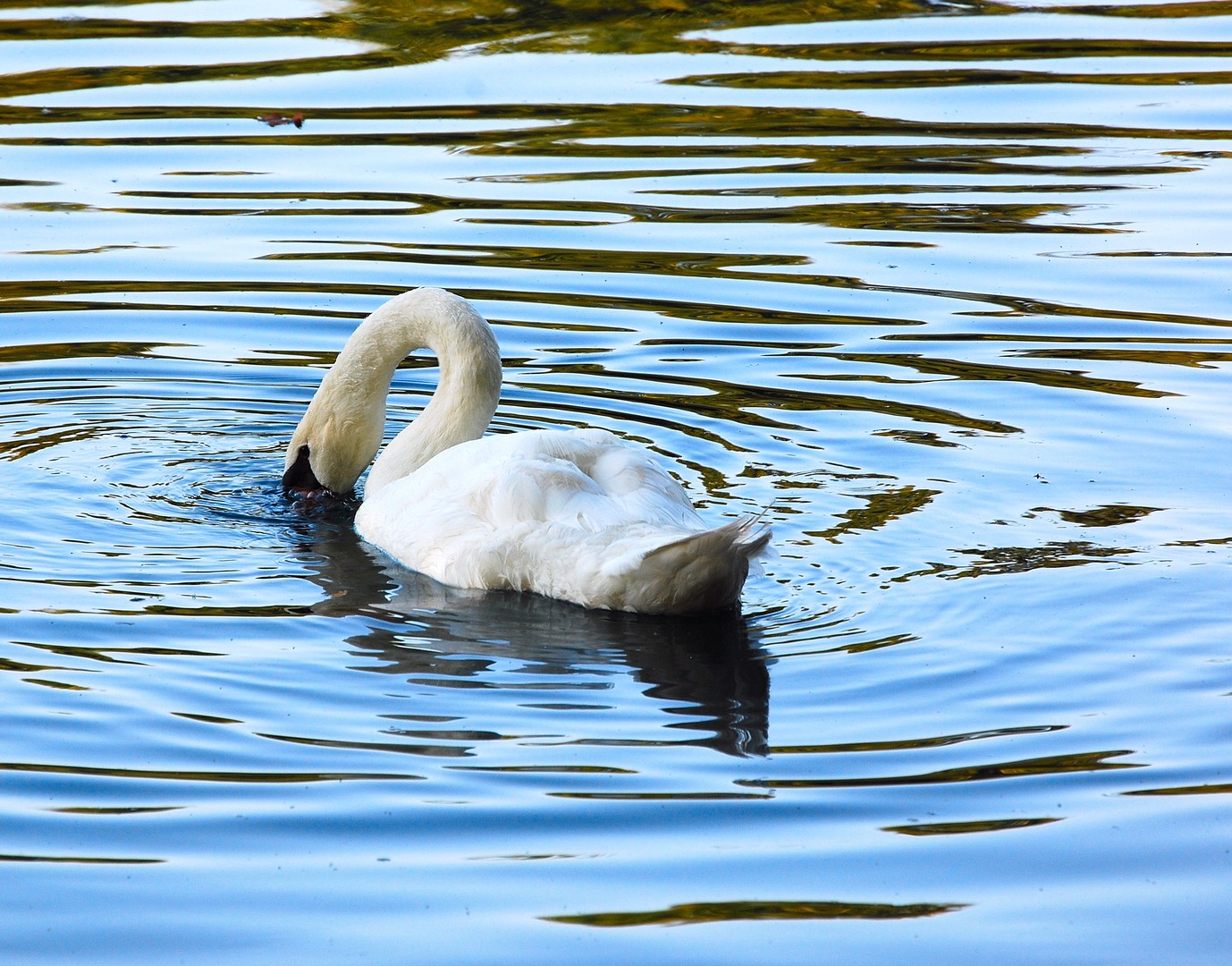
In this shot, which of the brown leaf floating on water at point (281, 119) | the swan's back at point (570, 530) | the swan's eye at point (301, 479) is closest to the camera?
the swan's back at point (570, 530)

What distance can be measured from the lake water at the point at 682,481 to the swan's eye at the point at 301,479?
214mm

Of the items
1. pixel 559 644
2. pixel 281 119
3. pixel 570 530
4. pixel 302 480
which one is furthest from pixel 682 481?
pixel 281 119

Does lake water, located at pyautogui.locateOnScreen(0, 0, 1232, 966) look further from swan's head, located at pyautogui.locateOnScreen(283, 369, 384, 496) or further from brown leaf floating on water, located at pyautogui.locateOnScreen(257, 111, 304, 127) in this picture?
swan's head, located at pyautogui.locateOnScreen(283, 369, 384, 496)

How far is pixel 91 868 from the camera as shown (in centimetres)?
514

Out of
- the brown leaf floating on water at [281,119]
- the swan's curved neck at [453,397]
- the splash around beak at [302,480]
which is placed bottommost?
Answer: the splash around beak at [302,480]

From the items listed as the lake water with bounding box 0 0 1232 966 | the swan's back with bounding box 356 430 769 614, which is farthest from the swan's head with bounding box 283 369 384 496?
the swan's back with bounding box 356 430 769 614

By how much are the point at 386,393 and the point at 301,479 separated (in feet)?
1.97

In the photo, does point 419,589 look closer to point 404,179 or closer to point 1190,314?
point 1190,314

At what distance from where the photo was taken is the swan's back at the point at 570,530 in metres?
6.97

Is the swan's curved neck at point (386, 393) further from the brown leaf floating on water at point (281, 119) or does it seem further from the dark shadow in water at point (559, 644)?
the brown leaf floating on water at point (281, 119)

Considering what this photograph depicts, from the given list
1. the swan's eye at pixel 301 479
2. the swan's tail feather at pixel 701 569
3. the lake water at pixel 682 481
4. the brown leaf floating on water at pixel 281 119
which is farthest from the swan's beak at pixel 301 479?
the brown leaf floating on water at pixel 281 119

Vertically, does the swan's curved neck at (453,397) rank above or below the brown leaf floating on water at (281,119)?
below

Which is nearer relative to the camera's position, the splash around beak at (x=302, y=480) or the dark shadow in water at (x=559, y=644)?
the dark shadow in water at (x=559, y=644)

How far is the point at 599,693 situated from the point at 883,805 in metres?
1.24
